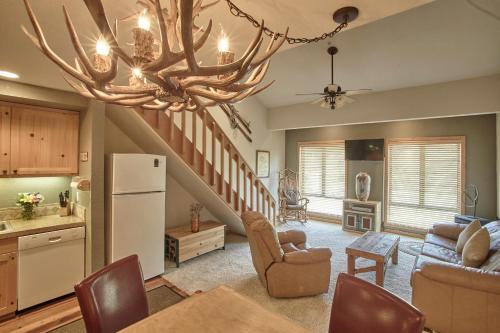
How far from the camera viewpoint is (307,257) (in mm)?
2787

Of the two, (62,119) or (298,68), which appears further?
(298,68)

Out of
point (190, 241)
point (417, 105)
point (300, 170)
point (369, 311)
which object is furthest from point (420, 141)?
point (369, 311)

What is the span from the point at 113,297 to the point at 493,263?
3.24 m

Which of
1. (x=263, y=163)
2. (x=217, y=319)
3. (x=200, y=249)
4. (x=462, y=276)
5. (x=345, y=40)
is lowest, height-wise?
(x=200, y=249)

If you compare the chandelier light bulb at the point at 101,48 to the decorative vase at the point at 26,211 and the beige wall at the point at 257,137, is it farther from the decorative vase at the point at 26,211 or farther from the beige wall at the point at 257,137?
the beige wall at the point at 257,137

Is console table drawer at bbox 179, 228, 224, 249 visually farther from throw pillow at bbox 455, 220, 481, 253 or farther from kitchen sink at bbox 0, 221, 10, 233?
throw pillow at bbox 455, 220, 481, 253

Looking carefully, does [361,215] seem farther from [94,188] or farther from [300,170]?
[94,188]

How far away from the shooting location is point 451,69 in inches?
153

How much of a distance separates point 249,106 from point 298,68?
5.33 feet

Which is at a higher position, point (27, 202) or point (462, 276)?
point (27, 202)

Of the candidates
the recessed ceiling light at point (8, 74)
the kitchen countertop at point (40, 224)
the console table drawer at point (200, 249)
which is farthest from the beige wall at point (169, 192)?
the recessed ceiling light at point (8, 74)

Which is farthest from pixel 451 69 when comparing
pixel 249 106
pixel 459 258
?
pixel 249 106

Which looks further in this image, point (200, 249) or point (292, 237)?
point (200, 249)

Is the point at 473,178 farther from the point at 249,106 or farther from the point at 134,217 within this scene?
the point at 134,217
